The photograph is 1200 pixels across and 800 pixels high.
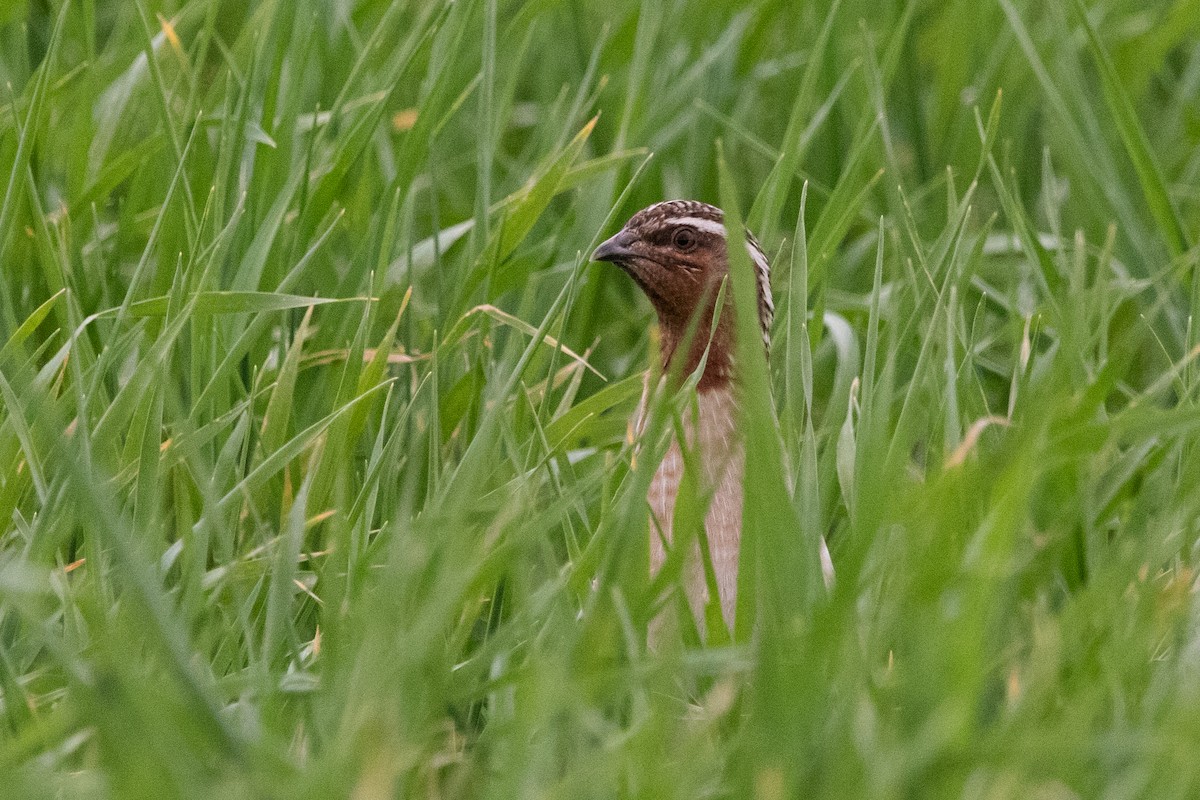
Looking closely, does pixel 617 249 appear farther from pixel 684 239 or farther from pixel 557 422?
pixel 557 422

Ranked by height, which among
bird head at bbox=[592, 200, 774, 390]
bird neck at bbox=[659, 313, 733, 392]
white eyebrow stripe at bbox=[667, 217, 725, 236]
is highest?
white eyebrow stripe at bbox=[667, 217, 725, 236]

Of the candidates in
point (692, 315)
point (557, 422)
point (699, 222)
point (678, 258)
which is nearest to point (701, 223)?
point (699, 222)

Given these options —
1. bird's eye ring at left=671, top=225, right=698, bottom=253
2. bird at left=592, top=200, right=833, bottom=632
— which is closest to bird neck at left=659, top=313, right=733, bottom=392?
bird at left=592, top=200, right=833, bottom=632

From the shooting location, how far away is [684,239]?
15.4 feet

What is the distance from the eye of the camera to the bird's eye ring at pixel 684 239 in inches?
184

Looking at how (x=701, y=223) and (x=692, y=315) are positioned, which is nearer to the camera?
(x=692, y=315)

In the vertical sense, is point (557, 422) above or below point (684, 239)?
below

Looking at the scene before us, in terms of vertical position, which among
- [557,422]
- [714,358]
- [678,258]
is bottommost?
[557,422]

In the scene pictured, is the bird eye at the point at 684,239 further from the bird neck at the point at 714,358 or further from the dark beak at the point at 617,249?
the bird neck at the point at 714,358

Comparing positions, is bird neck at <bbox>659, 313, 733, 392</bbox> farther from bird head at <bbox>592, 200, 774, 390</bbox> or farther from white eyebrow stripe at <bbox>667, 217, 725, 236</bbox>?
white eyebrow stripe at <bbox>667, 217, 725, 236</bbox>

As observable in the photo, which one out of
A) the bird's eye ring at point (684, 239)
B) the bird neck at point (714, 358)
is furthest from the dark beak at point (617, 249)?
the bird neck at point (714, 358)

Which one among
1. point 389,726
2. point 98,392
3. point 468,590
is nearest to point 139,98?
point 98,392

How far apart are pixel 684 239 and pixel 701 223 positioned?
6 cm

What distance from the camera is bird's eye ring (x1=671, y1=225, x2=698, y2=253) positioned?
4.68 meters
